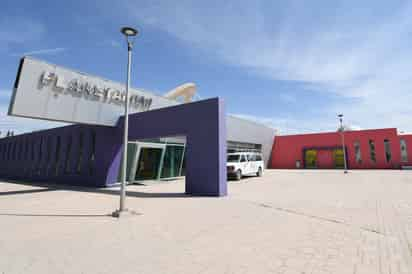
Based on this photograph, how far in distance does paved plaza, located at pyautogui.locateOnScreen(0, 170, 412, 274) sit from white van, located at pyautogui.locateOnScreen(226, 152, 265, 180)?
8.71 m

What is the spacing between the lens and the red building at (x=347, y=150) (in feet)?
85.3

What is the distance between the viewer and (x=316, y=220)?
20.0ft

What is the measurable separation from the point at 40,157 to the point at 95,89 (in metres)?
12.3

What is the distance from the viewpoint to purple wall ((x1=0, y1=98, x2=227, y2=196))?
10688 mm

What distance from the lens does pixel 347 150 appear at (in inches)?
1125

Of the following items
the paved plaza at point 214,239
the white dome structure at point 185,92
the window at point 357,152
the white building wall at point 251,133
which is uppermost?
the white dome structure at point 185,92

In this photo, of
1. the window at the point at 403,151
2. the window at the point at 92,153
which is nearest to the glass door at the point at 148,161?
the window at the point at 92,153

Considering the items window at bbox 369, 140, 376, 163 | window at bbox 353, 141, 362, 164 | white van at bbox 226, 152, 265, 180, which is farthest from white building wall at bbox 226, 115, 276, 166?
window at bbox 369, 140, 376, 163

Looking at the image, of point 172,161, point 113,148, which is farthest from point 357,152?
point 113,148

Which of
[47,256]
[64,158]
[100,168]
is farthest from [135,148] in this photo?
[47,256]

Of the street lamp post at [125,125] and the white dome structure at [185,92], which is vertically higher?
the white dome structure at [185,92]

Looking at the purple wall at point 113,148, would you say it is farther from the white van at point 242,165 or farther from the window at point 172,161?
the white van at point 242,165

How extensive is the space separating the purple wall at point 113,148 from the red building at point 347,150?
78.3 ft

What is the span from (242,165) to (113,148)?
367 inches
